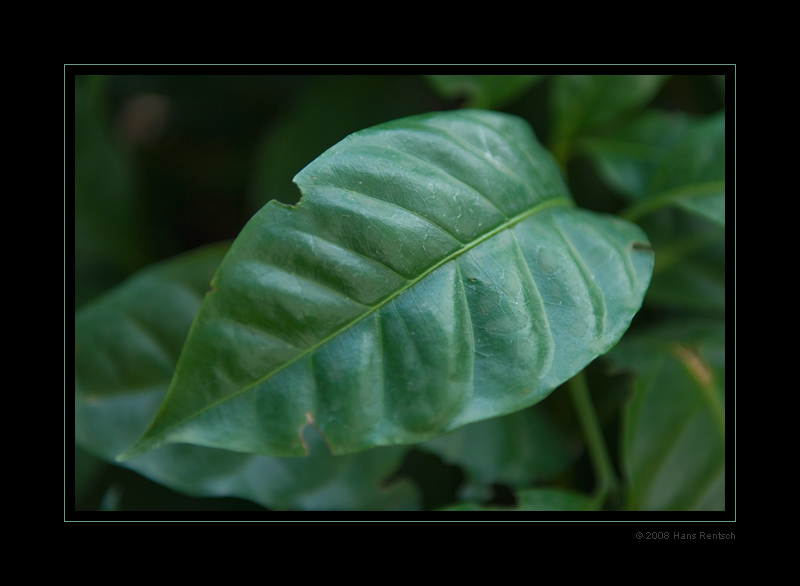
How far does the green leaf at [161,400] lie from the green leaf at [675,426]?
276mm

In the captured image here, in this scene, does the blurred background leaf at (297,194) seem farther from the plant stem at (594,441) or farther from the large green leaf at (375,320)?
the large green leaf at (375,320)

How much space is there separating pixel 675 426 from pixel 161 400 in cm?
62

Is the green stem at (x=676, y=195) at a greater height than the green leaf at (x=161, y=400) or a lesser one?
greater

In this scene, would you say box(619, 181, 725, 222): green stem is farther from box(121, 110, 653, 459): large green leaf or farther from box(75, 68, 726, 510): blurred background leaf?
box(121, 110, 653, 459): large green leaf

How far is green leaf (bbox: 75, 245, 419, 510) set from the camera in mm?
636

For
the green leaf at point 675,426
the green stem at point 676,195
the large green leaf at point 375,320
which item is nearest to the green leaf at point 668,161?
the green stem at point 676,195

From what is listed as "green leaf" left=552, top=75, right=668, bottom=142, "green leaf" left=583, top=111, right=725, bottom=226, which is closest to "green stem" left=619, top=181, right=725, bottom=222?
"green leaf" left=583, top=111, right=725, bottom=226

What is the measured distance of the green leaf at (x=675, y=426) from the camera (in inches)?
25.6

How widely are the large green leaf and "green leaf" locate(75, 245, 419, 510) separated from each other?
0.27 metres

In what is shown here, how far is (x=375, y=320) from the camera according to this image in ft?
1.34

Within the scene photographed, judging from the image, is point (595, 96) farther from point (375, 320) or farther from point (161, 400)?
point (161, 400)

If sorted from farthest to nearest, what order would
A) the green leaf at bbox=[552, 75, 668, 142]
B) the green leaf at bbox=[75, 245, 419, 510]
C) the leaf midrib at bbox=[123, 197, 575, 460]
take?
the green leaf at bbox=[552, 75, 668, 142] < the green leaf at bbox=[75, 245, 419, 510] < the leaf midrib at bbox=[123, 197, 575, 460]
